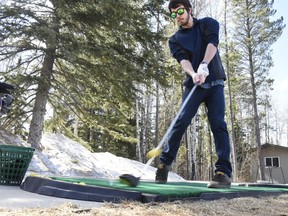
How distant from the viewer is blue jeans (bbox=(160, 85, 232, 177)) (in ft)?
10.3

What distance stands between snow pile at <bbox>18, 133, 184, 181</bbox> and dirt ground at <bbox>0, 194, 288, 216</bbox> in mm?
4975

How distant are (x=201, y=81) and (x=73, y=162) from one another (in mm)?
6268

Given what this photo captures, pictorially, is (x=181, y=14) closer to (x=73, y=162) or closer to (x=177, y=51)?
(x=177, y=51)

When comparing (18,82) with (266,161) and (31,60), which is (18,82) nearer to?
(31,60)

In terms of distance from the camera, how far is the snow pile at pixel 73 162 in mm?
7727

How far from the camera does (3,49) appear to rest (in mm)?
8062

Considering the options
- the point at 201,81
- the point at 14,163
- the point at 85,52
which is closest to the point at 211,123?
the point at 201,81

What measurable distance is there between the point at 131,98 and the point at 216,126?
20.3 feet

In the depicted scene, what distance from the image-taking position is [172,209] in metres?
1.85

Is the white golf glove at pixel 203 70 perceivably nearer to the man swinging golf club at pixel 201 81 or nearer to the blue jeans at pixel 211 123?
the man swinging golf club at pixel 201 81

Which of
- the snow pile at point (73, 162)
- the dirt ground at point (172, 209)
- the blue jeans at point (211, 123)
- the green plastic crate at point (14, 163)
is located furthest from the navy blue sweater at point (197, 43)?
the snow pile at point (73, 162)

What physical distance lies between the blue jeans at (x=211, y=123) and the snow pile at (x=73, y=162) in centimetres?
398

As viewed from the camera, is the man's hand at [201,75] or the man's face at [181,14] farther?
the man's face at [181,14]

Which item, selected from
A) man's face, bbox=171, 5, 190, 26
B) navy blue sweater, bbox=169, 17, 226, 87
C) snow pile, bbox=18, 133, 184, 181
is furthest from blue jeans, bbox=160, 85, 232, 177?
snow pile, bbox=18, 133, 184, 181
